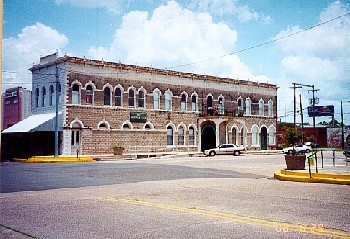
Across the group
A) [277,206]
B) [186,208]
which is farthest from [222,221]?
[277,206]

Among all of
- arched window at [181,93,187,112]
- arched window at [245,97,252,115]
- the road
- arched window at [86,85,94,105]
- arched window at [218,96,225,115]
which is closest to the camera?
the road

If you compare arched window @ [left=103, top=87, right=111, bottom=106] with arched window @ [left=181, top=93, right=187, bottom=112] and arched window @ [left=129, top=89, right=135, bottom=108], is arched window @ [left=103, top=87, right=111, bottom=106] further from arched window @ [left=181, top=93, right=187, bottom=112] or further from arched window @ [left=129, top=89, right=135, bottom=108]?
arched window @ [left=181, top=93, right=187, bottom=112]

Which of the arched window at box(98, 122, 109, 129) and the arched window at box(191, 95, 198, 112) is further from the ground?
the arched window at box(191, 95, 198, 112)

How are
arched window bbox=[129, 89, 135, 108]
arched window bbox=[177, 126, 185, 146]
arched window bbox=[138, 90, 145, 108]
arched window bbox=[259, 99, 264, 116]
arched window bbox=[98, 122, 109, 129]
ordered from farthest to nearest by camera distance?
arched window bbox=[259, 99, 264, 116], arched window bbox=[177, 126, 185, 146], arched window bbox=[138, 90, 145, 108], arched window bbox=[129, 89, 135, 108], arched window bbox=[98, 122, 109, 129]

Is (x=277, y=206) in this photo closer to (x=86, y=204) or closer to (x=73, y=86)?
(x=86, y=204)

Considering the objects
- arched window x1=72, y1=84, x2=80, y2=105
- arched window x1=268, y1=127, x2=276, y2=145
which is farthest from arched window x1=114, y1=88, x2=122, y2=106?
arched window x1=268, y1=127, x2=276, y2=145

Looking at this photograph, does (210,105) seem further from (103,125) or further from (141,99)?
(103,125)

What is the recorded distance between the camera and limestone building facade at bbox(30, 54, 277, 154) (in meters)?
34.4

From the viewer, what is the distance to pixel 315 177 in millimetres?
15625

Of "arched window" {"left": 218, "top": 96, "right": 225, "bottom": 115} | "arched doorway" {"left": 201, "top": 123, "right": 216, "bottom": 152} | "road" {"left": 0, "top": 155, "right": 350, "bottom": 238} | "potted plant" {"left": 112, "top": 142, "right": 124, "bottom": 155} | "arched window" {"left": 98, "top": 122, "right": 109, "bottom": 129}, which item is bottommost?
"road" {"left": 0, "top": 155, "right": 350, "bottom": 238}

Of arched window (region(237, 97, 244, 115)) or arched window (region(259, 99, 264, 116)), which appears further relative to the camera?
arched window (region(259, 99, 264, 116))

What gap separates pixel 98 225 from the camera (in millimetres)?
7410

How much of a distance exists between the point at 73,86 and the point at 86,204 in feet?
84.7
